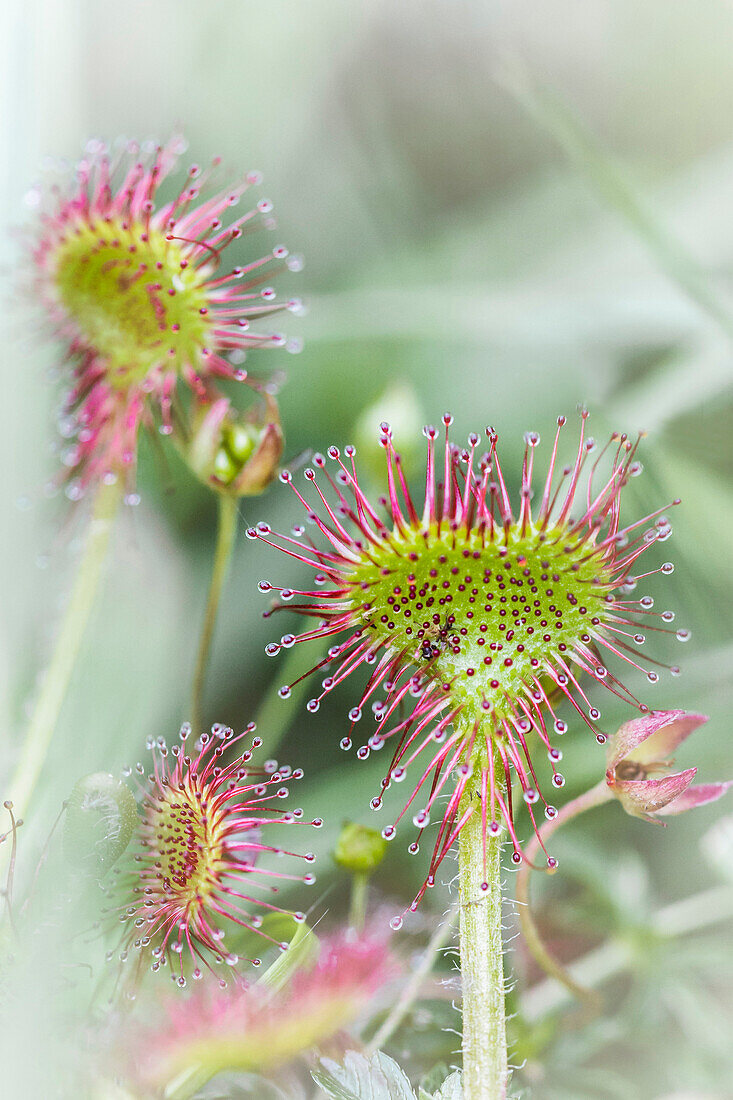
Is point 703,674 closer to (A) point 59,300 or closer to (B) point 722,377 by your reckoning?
(B) point 722,377

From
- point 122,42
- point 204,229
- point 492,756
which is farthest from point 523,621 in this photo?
point 122,42

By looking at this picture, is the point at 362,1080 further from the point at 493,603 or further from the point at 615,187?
the point at 615,187

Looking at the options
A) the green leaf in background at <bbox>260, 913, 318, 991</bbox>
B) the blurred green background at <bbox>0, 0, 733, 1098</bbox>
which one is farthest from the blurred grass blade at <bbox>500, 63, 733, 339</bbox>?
the green leaf in background at <bbox>260, 913, 318, 991</bbox>

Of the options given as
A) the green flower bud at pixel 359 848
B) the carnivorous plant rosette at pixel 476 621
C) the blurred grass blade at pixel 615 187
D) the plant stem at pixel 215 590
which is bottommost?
the green flower bud at pixel 359 848

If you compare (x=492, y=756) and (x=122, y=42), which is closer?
(x=492, y=756)

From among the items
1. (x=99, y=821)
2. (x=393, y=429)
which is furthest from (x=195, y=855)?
(x=393, y=429)

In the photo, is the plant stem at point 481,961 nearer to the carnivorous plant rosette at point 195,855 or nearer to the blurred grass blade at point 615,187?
the carnivorous plant rosette at point 195,855

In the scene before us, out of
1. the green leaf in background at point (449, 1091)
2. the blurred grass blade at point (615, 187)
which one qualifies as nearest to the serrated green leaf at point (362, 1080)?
the green leaf in background at point (449, 1091)
